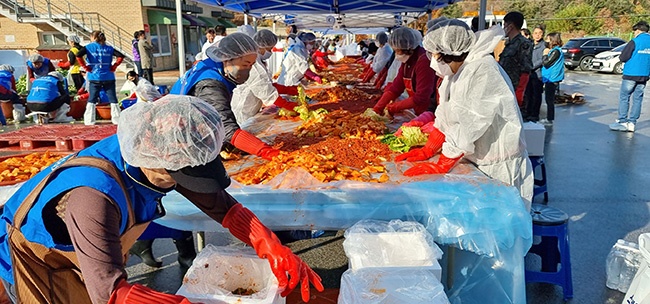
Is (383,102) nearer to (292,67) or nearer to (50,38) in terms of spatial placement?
(292,67)

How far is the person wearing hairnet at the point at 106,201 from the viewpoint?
4.90ft

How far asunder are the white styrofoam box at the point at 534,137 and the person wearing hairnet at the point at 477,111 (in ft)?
3.87

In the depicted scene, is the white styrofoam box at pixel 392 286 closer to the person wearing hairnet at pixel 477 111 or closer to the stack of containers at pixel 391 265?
the stack of containers at pixel 391 265

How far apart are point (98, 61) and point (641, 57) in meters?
9.96

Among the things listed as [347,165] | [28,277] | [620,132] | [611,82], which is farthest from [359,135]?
[611,82]

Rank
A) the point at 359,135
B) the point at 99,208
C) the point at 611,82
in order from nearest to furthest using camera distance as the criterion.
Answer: the point at 99,208 → the point at 359,135 → the point at 611,82

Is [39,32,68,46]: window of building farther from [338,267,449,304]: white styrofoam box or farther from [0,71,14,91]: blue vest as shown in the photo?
[338,267,449,304]: white styrofoam box

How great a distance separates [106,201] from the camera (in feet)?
5.06

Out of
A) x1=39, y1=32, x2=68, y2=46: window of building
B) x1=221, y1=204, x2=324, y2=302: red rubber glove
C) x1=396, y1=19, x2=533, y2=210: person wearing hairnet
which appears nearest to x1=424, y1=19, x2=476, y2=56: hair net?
x1=396, y1=19, x2=533, y2=210: person wearing hairnet

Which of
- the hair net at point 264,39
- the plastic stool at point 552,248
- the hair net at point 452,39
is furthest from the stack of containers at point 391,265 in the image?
the hair net at point 264,39

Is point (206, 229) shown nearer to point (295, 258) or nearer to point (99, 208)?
point (295, 258)

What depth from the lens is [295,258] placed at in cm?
204

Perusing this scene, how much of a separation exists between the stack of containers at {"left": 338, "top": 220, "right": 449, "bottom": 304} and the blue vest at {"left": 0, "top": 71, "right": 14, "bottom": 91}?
9.64 meters

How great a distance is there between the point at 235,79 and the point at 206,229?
3.98 feet
